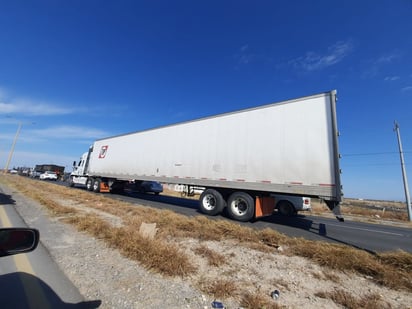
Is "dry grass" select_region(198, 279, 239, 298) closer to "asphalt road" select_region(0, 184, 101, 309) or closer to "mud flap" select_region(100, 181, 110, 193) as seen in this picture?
"asphalt road" select_region(0, 184, 101, 309)

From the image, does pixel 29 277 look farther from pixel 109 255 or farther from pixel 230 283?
pixel 230 283

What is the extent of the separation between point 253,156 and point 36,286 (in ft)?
23.7

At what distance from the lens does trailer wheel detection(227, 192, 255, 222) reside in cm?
859

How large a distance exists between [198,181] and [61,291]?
24.8 feet

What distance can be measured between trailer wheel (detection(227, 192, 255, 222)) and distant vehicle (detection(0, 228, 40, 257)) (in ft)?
25.4

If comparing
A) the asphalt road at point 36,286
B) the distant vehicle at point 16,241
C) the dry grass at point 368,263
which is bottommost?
the asphalt road at point 36,286

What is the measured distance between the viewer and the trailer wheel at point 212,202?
9539 mm

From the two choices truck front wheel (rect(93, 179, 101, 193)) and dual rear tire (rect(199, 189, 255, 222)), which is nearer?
dual rear tire (rect(199, 189, 255, 222))

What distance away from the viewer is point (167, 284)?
125 inches

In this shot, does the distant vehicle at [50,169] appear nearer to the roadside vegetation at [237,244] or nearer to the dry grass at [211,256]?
the roadside vegetation at [237,244]

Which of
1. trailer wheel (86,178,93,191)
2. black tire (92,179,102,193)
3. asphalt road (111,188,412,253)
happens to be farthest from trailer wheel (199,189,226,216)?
trailer wheel (86,178,93,191)

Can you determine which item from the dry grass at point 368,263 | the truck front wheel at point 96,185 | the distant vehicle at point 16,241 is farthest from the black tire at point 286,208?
the truck front wheel at point 96,185

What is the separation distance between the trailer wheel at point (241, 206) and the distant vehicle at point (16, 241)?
773 cm

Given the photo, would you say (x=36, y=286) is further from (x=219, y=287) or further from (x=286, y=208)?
(x=286, y=208)
